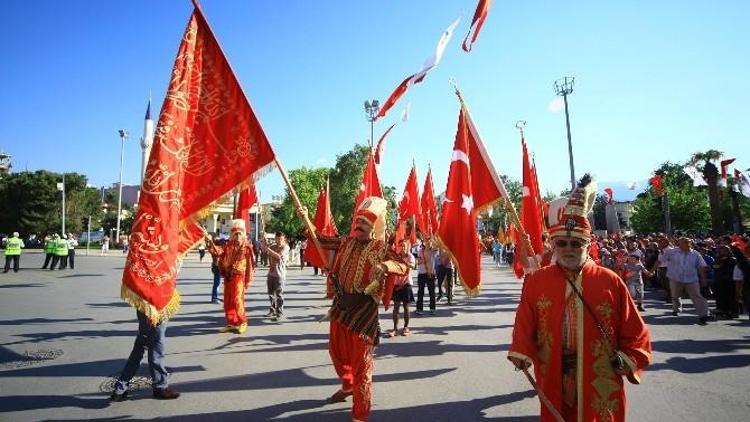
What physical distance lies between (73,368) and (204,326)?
349cm

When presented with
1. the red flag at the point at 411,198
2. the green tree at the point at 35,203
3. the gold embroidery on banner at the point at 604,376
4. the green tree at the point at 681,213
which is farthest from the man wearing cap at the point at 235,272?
the green tree at the point at 35,203

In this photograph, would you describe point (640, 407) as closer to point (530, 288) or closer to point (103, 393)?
point (530, 288)

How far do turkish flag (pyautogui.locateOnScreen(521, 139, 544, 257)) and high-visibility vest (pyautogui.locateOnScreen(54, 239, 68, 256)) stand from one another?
82.5ft

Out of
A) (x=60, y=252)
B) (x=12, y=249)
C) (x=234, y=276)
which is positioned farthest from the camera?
(x=60, y=252)

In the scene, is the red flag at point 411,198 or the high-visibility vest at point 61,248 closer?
the red flag at point 411,198

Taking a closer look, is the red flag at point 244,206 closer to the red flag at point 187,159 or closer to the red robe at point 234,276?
the red robe at point 234,276

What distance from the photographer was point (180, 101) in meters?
4.71

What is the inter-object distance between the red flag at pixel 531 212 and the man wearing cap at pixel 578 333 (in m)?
4.08

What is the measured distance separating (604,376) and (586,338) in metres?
0.26

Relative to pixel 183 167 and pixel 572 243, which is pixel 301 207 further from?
pixel 572 243

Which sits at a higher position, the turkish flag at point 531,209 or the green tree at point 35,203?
the green tree at point 35,203

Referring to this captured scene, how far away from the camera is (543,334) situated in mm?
3186

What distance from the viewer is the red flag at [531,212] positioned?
750 cm

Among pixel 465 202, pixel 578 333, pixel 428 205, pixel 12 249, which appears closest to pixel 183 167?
pixel 578 333
